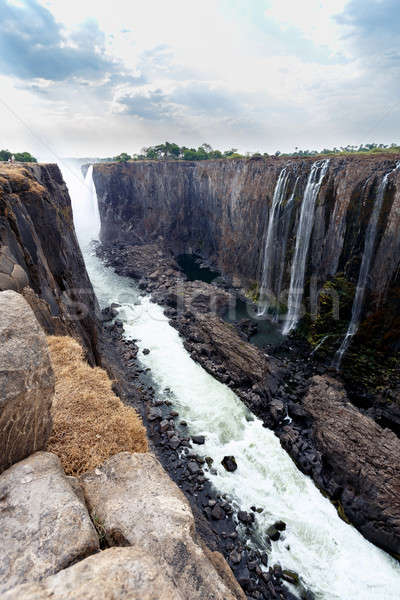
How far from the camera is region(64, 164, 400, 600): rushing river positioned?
10719mm

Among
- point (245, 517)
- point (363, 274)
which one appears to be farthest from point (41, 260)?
point (363, 274)

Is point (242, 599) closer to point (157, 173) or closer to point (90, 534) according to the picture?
point (90, 534)

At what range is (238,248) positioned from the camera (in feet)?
123

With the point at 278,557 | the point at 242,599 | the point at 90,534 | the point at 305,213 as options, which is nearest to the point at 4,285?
the point at 90,534

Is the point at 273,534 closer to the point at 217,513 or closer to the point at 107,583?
the point at 217,513

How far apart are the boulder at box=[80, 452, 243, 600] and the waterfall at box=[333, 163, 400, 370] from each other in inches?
746

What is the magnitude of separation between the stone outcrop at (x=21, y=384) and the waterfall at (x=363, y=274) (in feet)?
68.0

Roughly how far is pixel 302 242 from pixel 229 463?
1866 cm

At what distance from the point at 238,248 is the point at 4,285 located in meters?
31.6

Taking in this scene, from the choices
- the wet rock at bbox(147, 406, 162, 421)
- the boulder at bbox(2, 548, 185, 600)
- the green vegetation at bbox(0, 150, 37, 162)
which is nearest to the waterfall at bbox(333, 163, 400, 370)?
the wet rock at bbox(147, 406, 162, 421)

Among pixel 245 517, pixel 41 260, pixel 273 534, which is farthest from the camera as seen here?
pixel 41 260

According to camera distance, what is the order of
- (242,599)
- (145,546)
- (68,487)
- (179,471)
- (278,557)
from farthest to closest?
(179,471)
(278,557)
(242,599)
(68,487)
(145,546)

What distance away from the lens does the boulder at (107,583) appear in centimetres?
238

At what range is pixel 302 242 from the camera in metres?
25.5
